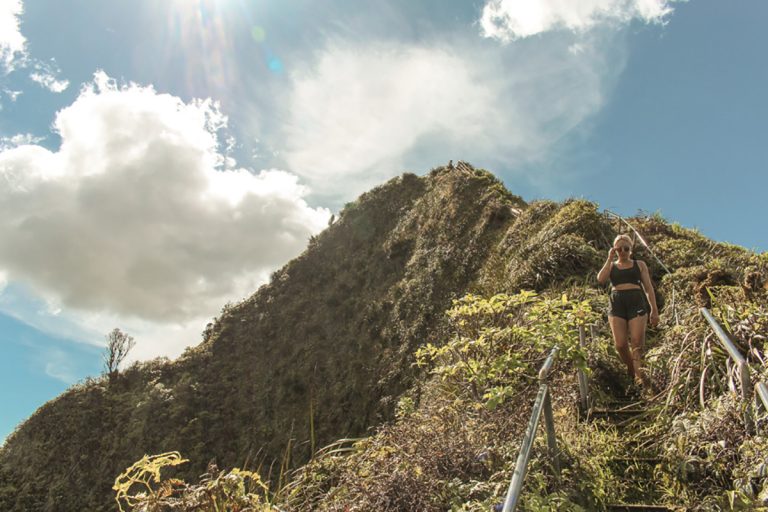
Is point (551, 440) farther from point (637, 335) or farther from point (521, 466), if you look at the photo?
point (637, 335)

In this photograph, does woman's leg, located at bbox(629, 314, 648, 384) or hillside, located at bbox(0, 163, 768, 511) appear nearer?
hillside, located at bbox(0, 163, 768, 511)

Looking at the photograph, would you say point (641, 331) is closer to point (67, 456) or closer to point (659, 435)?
point (659, 435)

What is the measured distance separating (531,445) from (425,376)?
33.3 ft

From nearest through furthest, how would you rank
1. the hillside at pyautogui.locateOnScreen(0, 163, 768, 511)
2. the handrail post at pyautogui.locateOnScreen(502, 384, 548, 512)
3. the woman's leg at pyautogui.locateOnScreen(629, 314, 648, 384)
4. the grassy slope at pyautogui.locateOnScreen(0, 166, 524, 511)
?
the handrail post at pyautogui.locateOnScreen(502, 384, 548, 512) < the hillside at pyautogui.locateOnScreen(0, 163, 768, 511) < the woman's leg at pyautogui.locateOnScreen(629, 314, 648, 384) < the grassy slope at pyautogui.locateOnScreen(0, 166, 524, 511)

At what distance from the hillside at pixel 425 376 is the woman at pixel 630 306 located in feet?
0.96

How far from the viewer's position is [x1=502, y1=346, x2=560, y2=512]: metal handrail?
2.16 metres

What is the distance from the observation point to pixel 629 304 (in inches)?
227

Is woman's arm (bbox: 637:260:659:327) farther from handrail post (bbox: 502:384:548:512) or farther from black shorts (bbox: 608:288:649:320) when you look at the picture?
handrail post (bbox: 502:384:548:512)

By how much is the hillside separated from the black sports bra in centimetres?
76

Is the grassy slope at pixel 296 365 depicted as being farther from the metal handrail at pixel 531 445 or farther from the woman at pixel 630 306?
the metal handrail at pixel 531 445

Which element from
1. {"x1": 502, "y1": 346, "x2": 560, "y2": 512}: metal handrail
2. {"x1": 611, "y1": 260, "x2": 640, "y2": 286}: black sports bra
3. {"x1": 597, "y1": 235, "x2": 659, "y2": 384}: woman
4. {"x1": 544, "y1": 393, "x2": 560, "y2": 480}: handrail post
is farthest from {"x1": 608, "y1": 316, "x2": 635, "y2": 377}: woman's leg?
{"x1": 544, "y1": 393, "x2": 560, "y2": 480}: handrail post

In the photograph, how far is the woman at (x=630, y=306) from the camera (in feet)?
18.5

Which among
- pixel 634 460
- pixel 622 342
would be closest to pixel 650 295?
pixel 622 342

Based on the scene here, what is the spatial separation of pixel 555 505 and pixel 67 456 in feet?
75.7
